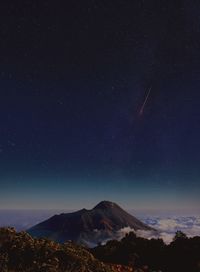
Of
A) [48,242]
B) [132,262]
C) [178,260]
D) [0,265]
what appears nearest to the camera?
[0,265]

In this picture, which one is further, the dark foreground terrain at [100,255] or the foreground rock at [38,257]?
the dark foreground terrain at [100,255]

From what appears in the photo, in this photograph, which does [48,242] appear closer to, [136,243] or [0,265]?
[0,265]

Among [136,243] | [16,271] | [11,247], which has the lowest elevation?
[16,271]

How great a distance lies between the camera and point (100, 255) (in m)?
41.4

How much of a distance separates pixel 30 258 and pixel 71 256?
270cm

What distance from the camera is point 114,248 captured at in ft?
139

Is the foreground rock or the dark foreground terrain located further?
the dark foreground terrain

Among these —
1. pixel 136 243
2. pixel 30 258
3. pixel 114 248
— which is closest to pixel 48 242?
pixel 30 258

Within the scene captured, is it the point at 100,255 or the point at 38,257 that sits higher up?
the point at 100,255

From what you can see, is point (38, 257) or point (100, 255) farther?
point (100, 255)

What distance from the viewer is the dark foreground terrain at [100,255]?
2198cm

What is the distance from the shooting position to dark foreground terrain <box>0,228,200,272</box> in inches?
866

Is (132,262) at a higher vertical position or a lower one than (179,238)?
lower

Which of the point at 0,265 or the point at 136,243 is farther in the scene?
the point at 136,243
